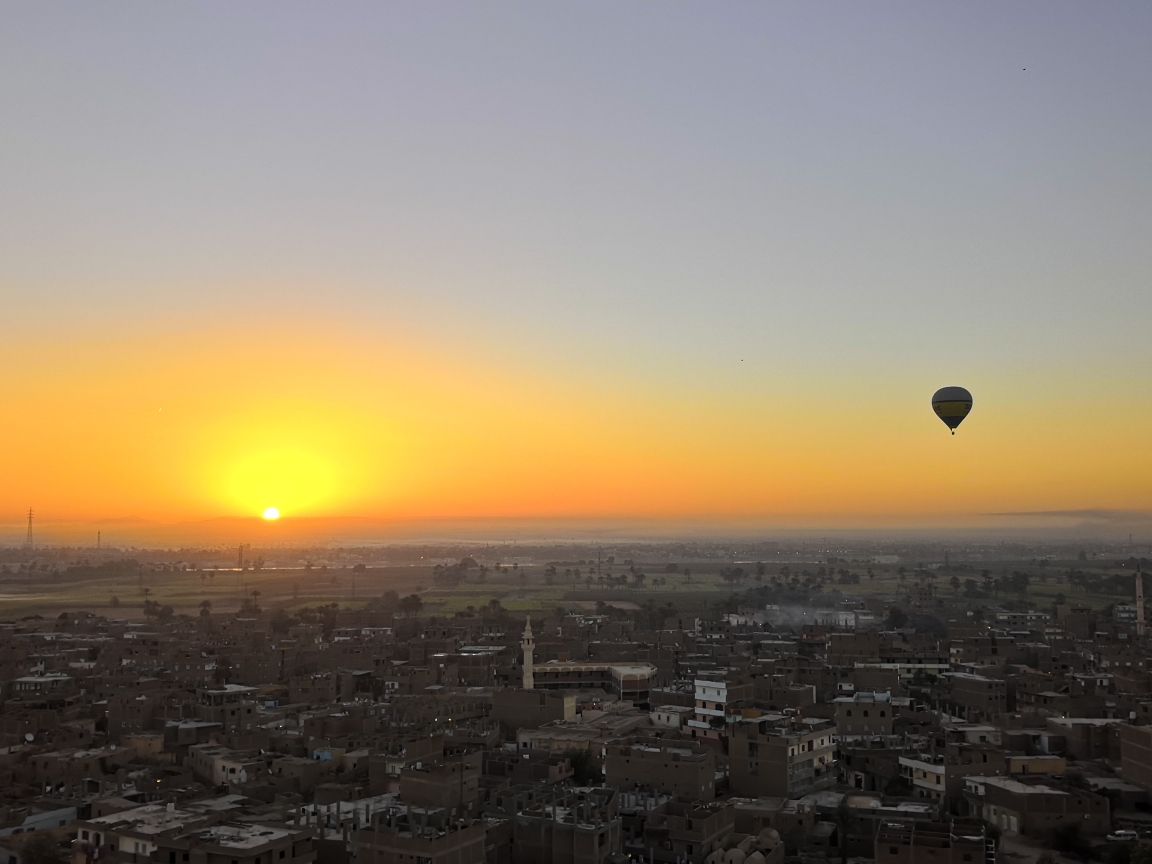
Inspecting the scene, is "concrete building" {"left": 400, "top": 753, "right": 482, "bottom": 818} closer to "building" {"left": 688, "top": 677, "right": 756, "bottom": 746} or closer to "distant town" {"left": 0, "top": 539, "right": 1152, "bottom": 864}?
"distant town" {"left": 0, "top": 539, "right": 1152, "bottom": 864}

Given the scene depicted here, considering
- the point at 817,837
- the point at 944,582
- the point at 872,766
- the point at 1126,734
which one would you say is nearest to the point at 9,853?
the point at 817,837

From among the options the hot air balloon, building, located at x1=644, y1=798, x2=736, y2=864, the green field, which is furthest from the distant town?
the green field

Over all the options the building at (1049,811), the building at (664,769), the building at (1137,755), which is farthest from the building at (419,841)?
the building at (1137,755)

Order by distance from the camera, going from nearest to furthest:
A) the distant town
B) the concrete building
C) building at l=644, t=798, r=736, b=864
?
the distant town → building at l=644, t=798, r=736, b=864 → the concrete building

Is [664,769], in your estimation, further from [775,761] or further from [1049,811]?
[1049,811]

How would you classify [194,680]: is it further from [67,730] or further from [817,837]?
[817,837]

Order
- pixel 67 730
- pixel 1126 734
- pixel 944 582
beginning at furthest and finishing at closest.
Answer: pixel 944 582 → pixel 67 730 → pixel 1126 734

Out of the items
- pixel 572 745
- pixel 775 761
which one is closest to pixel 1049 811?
pixel 775 761
